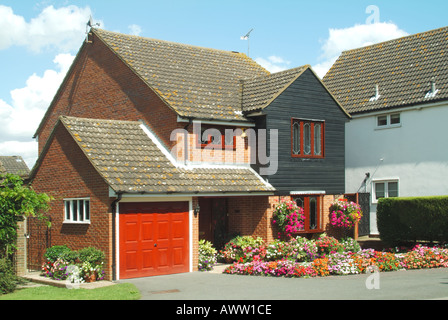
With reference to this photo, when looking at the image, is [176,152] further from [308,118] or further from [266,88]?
[308,118]

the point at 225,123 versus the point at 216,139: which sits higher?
the point at 225,123

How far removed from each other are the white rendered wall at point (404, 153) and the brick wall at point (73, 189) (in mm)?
14645

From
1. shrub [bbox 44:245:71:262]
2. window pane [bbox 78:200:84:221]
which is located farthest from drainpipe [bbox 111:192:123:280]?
window pane [bbox 78:200:84:221]

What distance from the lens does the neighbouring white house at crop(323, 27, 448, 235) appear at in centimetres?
2609

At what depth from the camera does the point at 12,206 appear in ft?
56.7

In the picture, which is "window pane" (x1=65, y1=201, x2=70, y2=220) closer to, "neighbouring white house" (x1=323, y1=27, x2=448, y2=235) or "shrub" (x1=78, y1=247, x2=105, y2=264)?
"shrub" (x1=78, y1=247, x2=105, y2=264)

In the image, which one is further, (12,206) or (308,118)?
(308,118)

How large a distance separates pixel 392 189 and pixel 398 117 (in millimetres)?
3353

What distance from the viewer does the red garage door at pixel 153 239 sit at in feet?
61.5

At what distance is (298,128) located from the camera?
23969mm

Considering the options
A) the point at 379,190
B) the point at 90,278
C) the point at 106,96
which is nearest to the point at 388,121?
the point at 379,190

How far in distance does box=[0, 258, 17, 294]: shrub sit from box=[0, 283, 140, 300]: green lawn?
0.68ft
